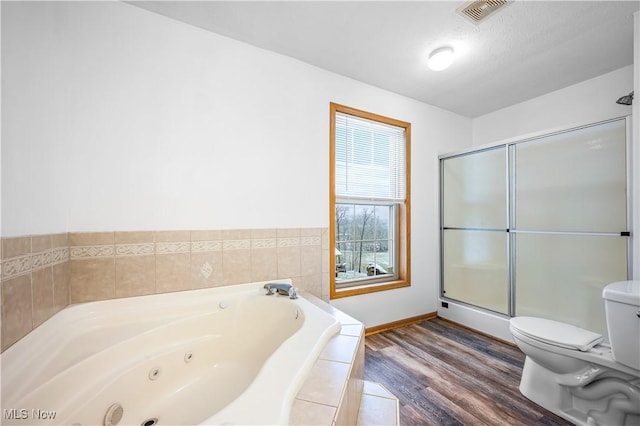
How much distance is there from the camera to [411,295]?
2.67 m

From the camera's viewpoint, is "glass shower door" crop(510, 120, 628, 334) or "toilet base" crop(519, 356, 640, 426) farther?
"glass shower door" crop(510, 120, 628, 334)

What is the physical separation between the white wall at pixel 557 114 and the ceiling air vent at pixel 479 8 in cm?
107

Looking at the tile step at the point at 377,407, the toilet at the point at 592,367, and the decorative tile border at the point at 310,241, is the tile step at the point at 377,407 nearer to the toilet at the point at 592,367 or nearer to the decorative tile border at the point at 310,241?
the toilet at the point at 592,367

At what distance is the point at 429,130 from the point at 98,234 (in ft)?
10.1

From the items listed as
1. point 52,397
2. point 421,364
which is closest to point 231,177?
point 52,397

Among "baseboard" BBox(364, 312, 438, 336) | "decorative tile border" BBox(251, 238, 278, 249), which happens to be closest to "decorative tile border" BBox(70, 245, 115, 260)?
"decorative tile border" BBox(251, 238, 278, 249)

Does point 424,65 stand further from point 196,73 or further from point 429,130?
point 196,73

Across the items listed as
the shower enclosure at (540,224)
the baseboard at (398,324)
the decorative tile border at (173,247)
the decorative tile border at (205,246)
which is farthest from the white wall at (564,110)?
the decorative tile border at (173,247)

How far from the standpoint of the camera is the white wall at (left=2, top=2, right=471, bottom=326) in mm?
1131

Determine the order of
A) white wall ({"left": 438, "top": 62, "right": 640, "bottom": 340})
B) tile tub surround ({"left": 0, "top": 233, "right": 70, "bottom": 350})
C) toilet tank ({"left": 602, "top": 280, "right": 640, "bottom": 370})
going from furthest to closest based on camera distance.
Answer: white wall ({"left": 438, "top": 62, "right": 640, "bottom": 340})
toilet tank ({"left": 602, "top": 280, "right": 640, "bottom": 370})
tile tub surround ({"left": 0, "top": 233, "right": 70, "bottom": 350})

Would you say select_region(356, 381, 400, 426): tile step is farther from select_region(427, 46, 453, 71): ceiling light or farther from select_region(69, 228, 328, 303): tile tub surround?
select_region(427, 46, 453, 71): ceiling light

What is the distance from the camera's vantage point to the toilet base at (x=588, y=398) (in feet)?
4.24

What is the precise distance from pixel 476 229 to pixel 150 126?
9.80ft

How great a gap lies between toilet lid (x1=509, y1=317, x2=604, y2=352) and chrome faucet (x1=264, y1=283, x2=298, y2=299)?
146 cm
